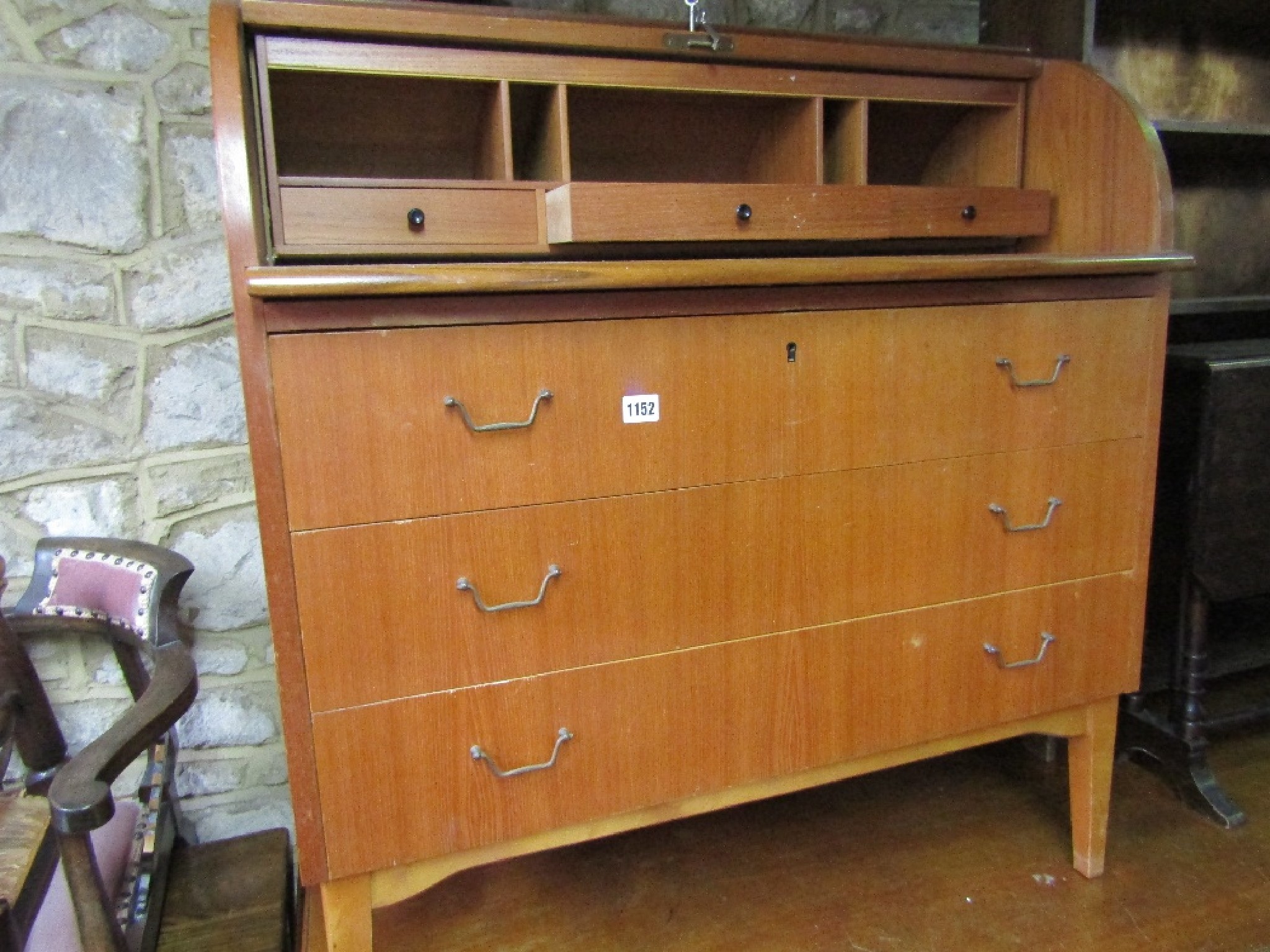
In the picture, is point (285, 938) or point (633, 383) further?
point (285, 938)

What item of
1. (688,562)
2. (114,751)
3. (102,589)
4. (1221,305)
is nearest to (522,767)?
(688,562)

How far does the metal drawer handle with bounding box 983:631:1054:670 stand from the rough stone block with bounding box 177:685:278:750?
1.16 m

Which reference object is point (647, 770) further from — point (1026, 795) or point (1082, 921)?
point (1026, 795)

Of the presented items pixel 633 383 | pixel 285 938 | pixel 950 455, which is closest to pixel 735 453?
pixel 633 383

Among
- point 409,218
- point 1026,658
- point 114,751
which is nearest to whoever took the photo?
point 114,751

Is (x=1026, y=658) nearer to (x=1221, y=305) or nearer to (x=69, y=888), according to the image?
(x=1221, y=305)

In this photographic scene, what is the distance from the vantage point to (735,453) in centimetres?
101

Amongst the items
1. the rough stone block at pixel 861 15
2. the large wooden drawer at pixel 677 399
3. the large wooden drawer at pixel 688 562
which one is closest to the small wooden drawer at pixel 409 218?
the large wooden drawer at pixel 677 399

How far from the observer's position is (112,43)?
126 centimetres

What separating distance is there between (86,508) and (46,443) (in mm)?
114

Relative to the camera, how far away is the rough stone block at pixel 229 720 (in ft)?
4.70

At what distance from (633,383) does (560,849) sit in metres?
0.90

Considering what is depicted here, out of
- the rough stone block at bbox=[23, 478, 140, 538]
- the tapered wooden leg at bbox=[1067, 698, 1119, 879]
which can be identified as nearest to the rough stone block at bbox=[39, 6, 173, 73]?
the rough stone block at bbox=[23, 478, 140, 538]

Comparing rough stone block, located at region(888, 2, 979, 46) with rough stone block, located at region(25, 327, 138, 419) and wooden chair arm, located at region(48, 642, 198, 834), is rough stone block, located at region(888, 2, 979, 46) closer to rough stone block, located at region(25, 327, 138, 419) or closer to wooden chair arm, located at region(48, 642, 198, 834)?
rough stone block, located at region(25, 327, 138, 419)
